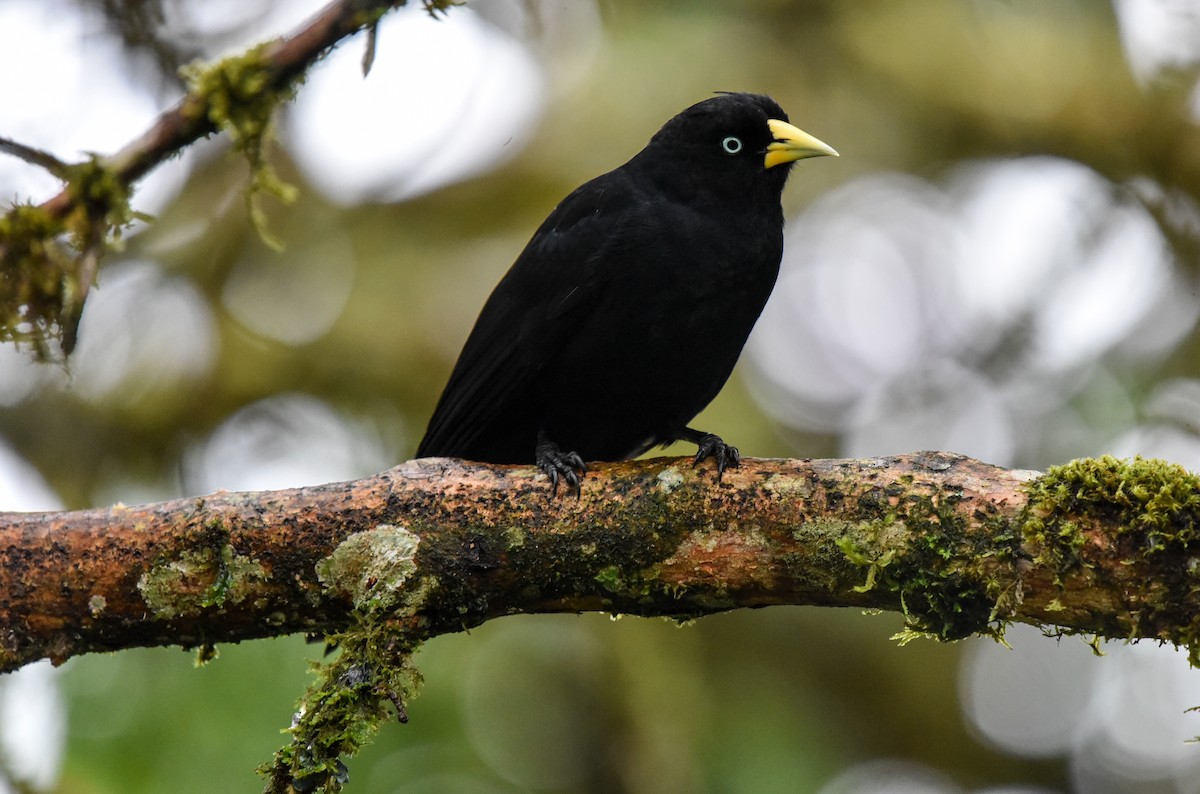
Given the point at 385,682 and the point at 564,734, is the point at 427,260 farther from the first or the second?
the point at 385,682

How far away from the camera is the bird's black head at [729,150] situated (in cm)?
371

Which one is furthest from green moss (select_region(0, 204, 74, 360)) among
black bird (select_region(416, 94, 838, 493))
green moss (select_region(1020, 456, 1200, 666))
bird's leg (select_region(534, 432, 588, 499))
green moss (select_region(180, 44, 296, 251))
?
green moss (select_region(1020, 456, 1200, 666))

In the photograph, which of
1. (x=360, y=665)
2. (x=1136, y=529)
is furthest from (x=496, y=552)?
(x=1136, y=529)

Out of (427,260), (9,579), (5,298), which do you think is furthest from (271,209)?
(5,298)

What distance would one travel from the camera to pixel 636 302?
134 inches

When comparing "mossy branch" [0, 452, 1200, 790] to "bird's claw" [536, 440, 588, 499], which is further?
"bird's claw" [536, 440, 588, 499]

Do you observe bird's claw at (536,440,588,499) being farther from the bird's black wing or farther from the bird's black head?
the bird's black head

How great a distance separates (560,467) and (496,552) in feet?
1.22

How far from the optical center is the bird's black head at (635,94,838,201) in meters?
3.71

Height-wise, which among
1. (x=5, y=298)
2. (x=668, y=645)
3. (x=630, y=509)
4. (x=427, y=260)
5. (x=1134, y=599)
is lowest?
(x=1134, y=599)

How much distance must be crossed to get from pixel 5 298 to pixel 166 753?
2535 mm

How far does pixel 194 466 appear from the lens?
5262 millimetres

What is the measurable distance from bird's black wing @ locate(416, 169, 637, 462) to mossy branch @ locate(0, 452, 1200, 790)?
0.79 meters

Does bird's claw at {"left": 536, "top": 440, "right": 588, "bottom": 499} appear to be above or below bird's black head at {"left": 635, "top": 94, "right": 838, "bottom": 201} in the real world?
below
